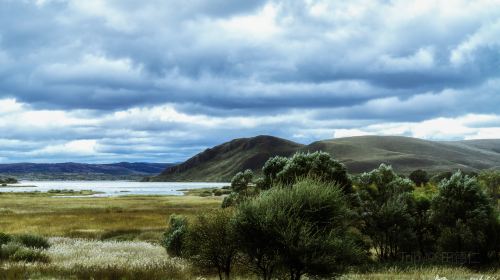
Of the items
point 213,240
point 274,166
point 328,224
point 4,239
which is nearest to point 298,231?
point 328,224

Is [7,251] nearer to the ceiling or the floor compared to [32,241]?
nearer to the ceiling

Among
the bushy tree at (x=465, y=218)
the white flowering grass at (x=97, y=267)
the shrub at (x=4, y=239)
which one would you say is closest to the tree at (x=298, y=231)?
the white flowering grass at (x=97, y=267)

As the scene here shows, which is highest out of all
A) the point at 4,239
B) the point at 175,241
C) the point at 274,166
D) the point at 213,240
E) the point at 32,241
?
the point at 274,166

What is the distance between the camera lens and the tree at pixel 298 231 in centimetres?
1622

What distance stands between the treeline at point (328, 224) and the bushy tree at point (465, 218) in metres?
0.06

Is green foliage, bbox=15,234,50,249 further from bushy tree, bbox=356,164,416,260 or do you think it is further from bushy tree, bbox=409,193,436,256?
bushy tree, bbox=409,193,436,256

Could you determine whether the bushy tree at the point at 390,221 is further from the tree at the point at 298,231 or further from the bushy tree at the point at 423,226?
the tree at the point at 298,231

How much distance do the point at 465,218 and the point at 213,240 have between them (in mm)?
18179

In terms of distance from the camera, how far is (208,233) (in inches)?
755

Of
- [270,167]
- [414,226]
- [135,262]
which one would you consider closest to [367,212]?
[414,226]

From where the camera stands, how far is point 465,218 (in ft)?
101

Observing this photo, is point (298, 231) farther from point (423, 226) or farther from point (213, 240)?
point (423, 226)

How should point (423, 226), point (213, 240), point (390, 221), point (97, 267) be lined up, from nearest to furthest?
1. point (213, 240)
2. point (97, 267)
3. point (390, 221)
4. point (423, 226)

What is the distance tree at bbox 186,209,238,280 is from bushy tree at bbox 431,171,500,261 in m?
15.6
